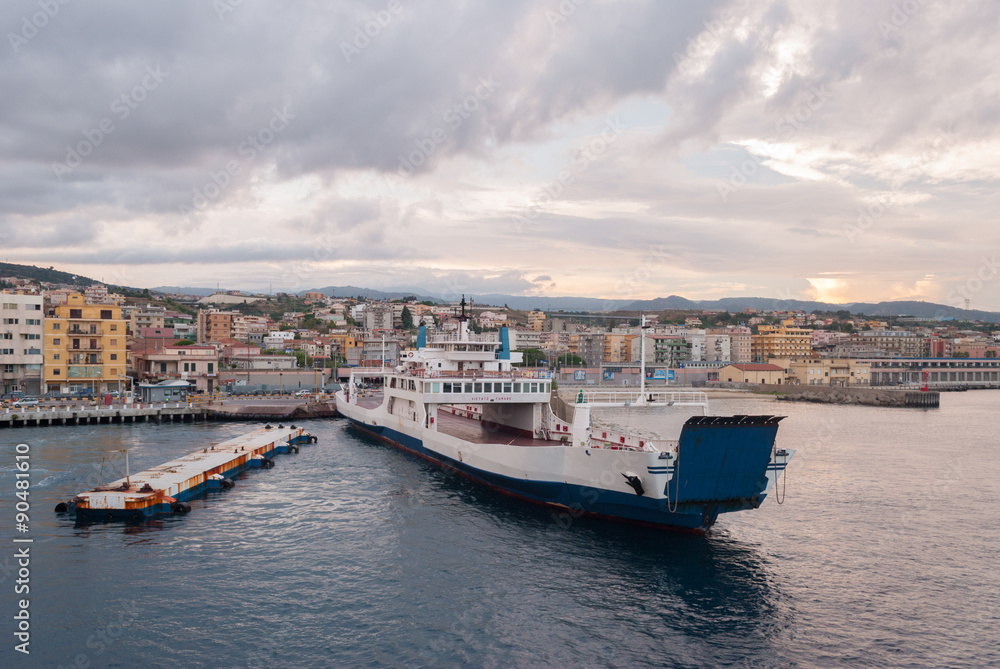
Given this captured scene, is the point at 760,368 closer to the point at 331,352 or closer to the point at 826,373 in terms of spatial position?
the point at 826,373

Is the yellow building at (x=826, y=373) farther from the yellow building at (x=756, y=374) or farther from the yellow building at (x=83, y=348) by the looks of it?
the yellow building at (x=83, y=348)

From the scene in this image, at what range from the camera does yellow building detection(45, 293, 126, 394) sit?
184 feet

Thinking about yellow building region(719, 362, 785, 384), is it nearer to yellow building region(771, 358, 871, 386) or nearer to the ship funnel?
yellow building region(771, 358, 871, 386)

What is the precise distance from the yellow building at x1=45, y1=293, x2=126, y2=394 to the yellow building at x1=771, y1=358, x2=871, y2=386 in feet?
300

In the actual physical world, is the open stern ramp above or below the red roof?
above

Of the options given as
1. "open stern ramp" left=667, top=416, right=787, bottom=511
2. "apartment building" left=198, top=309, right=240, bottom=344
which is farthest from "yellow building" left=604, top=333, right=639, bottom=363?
"open stern ramp" left=667, top=416, right=787, bottom=511

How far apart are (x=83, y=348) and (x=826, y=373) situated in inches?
3881

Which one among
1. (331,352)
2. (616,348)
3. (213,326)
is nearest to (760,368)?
(616,348)

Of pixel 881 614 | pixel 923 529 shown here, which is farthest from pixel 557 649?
pixel 923 529

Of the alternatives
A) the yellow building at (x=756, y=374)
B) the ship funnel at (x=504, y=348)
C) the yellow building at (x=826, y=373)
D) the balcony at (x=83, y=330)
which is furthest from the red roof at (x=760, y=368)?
the balcony at (x=83, y=330)

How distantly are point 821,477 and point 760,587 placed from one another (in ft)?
52.5

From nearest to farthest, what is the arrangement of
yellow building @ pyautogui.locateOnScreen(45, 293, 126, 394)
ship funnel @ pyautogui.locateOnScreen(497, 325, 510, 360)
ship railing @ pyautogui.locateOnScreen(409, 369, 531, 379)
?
ship railing @ pyautogui.locateOnScreen(409, 369, 531, 379) < ship funnel @ pyautogui.locateOnScreen(497, 325, 510, 360) < yellow building @ pyautogui.locateOnScreen(45, 293, 126, 394)

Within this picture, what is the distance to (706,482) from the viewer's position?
19.5 m

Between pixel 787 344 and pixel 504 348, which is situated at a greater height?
pixel 504 348
